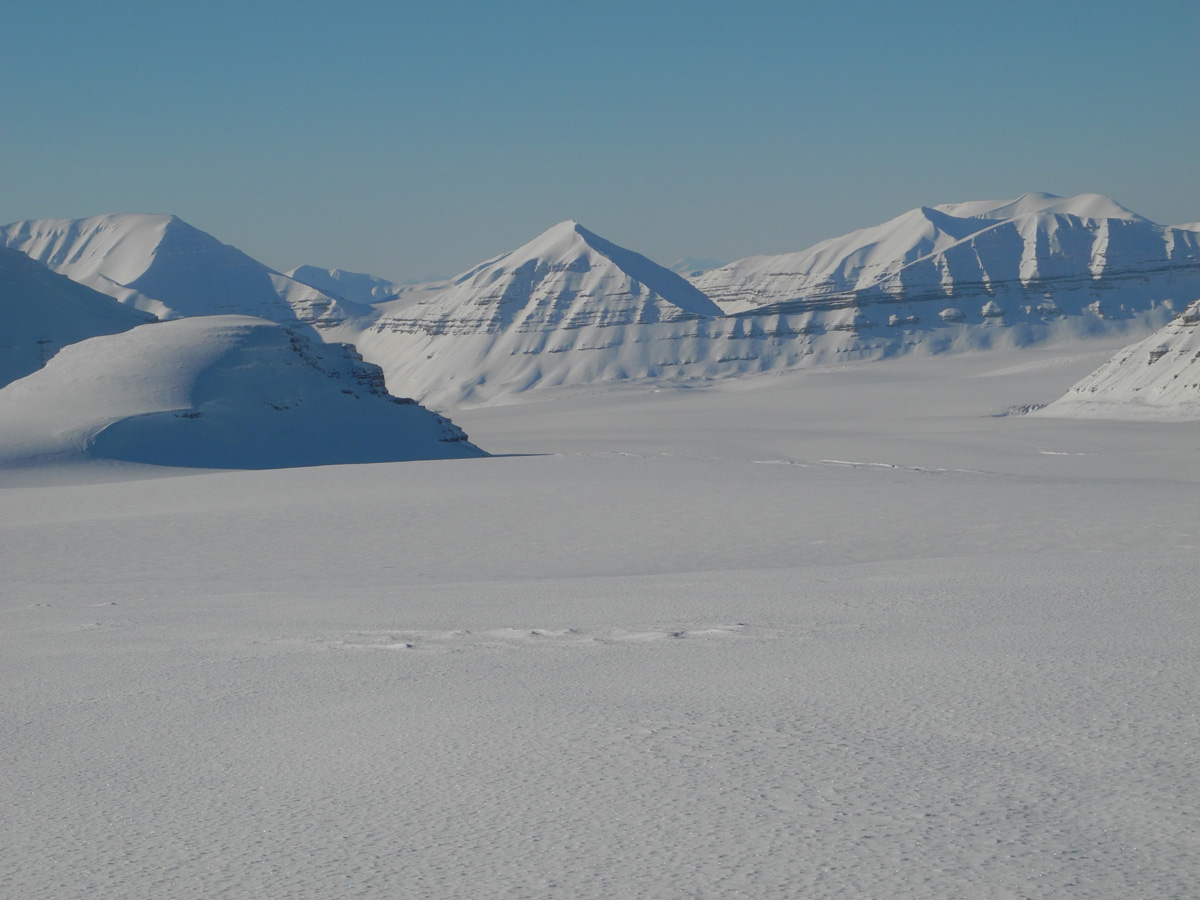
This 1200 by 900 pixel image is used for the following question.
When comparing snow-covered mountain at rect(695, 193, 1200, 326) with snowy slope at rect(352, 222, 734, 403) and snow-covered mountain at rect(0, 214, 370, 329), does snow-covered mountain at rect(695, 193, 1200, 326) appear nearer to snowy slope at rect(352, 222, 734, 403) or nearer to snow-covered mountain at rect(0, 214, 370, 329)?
snowy slope at rect(352, 222, 734, 403)

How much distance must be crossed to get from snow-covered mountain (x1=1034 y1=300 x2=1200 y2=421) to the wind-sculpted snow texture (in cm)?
5937

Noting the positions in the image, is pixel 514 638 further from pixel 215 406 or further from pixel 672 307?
pixel 672 307

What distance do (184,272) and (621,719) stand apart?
613ft

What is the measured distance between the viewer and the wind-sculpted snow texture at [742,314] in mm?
123375

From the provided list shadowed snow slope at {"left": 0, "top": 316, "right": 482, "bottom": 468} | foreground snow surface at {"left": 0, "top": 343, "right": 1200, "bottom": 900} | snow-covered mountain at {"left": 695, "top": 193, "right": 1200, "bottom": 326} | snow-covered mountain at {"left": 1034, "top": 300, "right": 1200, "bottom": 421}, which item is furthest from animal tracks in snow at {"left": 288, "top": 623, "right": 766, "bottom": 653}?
snow-covered mountain at {"left": 695, "top": 193, "right": 1200, "bottom": 326}

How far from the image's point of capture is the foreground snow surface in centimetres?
332

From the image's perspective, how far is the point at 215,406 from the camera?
119 ft

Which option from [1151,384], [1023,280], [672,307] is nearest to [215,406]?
[1151,384]

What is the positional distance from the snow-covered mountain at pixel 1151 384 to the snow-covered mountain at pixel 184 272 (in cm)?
12439

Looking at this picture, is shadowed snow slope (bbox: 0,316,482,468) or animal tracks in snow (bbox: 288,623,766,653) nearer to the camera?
animal tracks in snow (bbox: 288,623,766,653)

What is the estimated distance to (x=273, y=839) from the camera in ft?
11.7

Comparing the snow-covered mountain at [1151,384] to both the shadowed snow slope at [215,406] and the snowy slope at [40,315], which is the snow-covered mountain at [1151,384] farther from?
the snowy slope at [40,315]

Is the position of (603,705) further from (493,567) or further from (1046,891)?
(493,567)

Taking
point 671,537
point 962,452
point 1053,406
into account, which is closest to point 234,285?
point 1053,406
